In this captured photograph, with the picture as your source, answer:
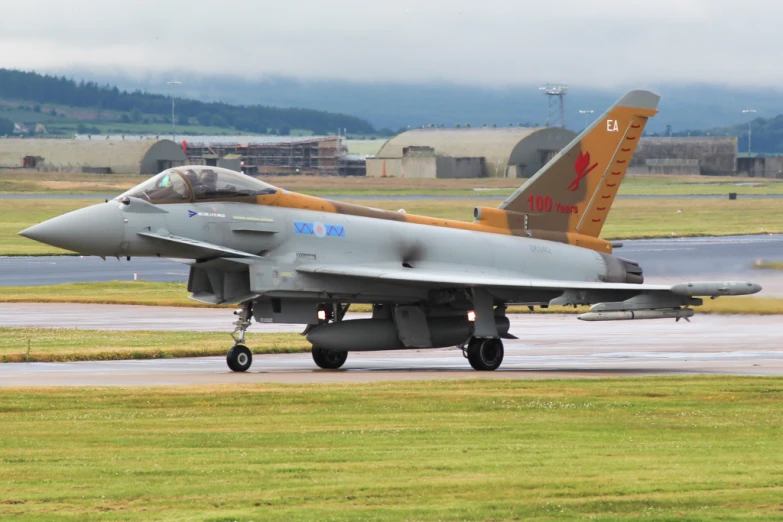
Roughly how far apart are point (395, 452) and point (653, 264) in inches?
1384

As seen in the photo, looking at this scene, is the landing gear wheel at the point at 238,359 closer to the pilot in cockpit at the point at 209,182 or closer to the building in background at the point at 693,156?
the pilot in cockpit at the point at 209,182

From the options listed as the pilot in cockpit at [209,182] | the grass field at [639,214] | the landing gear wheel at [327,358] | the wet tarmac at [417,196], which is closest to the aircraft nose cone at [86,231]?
the pilot in cockpit at [209,182]

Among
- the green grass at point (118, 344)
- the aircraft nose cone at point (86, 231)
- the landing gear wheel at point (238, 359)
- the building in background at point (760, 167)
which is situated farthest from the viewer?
the building in background at point (760, 167)

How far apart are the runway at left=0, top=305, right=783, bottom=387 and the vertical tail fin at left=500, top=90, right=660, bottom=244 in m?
2.54

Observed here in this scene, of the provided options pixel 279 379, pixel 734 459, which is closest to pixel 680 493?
pixel 734 459

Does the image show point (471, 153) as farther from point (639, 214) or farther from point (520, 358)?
point (520, 358)

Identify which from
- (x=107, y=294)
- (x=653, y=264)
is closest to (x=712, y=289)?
(x=107, y=294)

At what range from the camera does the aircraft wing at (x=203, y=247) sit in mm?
19703

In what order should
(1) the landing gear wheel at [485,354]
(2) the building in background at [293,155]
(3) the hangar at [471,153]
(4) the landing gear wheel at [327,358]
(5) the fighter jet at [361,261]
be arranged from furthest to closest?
(2) the building in background at [293,155] < (3) the hangar at [471,153] < (4) the landing gear wheel at [327,358] < (1) the landing gear wheel at [485,354] < (5) the fighter jet at [361,261]

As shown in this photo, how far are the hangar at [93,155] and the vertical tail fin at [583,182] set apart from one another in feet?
353

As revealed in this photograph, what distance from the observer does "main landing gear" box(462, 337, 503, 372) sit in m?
21.5

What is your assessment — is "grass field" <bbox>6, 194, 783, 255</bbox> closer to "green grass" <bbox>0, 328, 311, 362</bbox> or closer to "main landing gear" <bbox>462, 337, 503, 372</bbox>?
"green grass" <bbox>0, 328, 311, 362</bbox>

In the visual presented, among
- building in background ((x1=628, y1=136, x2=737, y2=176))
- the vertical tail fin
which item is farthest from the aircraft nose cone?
building in background ((x1=628, y1=136, x2=737, y2=176))

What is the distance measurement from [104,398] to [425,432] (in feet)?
16.1
